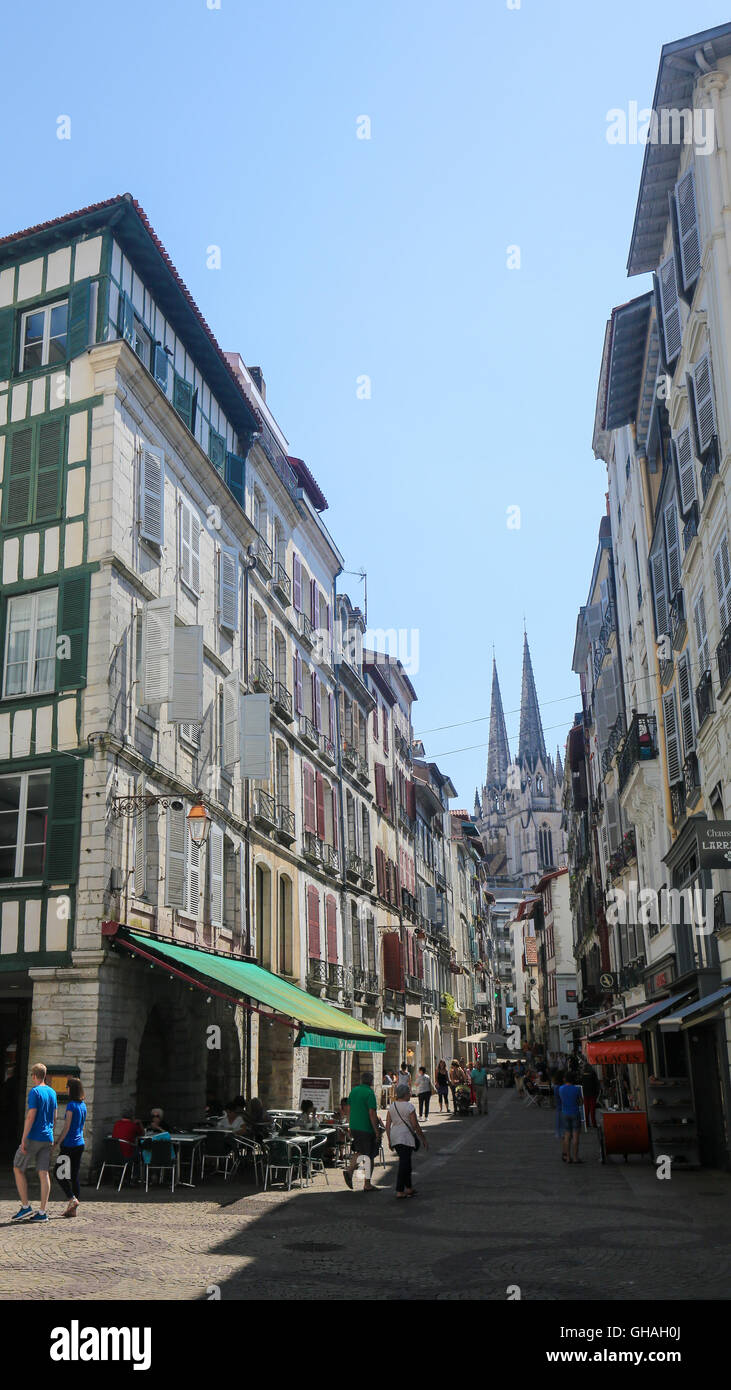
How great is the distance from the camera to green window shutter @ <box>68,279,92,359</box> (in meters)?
19.1

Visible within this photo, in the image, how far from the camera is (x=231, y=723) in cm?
2366

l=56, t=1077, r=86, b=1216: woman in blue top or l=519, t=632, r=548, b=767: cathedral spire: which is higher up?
l=519, t=632, r=548, b=767: cathedral spire

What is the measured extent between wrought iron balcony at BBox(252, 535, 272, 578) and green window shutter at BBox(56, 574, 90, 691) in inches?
329

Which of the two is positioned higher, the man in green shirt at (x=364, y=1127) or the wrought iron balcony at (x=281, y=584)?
the wrought iron balcony at (x=281, y=584)

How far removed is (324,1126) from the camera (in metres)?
19.4

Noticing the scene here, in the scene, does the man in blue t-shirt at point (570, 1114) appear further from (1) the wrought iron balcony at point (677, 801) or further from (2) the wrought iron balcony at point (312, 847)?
(2) the wrought iron balcony at point (312, 847)

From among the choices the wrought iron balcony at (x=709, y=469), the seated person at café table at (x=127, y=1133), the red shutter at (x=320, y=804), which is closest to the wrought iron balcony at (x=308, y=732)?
the red shutter at (x=320, y=804)

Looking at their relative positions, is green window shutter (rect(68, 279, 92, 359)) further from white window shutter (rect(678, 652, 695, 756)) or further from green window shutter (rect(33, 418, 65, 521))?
white window shutter (rect(678, 652, 695, 756))

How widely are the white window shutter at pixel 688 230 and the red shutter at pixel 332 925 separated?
61.0 ft

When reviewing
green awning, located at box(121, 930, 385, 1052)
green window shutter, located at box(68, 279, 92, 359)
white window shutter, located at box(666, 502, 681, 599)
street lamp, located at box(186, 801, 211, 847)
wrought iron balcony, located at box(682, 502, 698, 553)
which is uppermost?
green window shutter, located at box(68, 279, 92, 359)

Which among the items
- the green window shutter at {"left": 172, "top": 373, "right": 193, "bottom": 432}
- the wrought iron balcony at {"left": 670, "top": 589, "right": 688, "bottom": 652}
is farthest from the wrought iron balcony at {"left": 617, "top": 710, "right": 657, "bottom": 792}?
the green window shutter at {"left": 172, "top": 373, "right": 193, "bottom": 432}

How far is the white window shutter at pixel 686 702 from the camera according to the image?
19.4 meters
